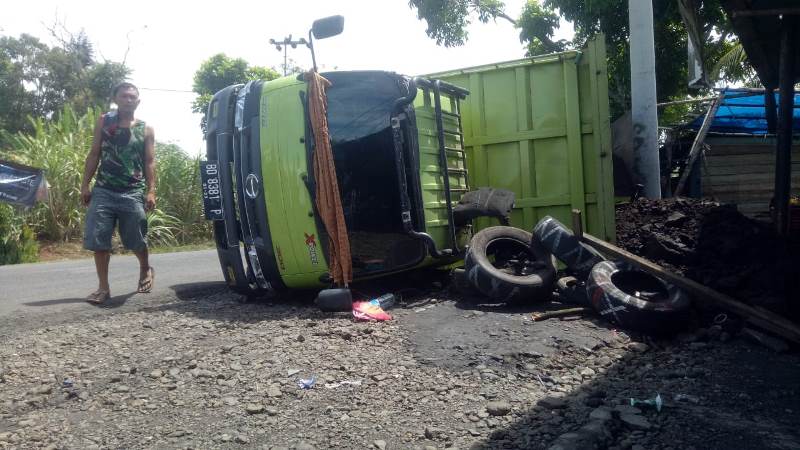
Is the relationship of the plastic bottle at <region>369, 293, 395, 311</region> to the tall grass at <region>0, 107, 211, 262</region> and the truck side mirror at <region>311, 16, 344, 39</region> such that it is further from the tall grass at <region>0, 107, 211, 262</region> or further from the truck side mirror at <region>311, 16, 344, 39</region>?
the tall grass at <region>0, 107, 211, 262</region>

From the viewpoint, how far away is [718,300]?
168 inches

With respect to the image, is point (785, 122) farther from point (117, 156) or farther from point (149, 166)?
point (117, 156)

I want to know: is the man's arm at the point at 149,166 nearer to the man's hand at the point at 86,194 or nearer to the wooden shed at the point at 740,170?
the man's hand at the point at 86,194

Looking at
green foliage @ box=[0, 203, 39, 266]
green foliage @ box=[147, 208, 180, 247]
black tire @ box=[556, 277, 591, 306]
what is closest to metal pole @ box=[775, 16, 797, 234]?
black tire @ box=[556, 277, 591, 306]

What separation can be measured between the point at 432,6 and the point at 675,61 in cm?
538

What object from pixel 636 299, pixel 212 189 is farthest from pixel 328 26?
pixel 636 299

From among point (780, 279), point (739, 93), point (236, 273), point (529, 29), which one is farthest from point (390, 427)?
point (529, 29)

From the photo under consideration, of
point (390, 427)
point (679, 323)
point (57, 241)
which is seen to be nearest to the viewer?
point (390, 427)

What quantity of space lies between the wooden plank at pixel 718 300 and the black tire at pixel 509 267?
0.44m

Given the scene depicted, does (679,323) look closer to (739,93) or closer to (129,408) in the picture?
(129,408)

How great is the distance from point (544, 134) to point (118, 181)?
3.68m

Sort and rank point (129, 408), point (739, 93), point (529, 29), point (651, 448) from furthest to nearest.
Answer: point (529, 29) < point (739, 93) < point (129, 408) < point (651, 448)

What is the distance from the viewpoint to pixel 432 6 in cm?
1492

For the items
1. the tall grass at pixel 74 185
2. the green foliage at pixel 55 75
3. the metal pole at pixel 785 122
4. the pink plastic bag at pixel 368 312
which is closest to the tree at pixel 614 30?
the metal pole at pixel 785 122
